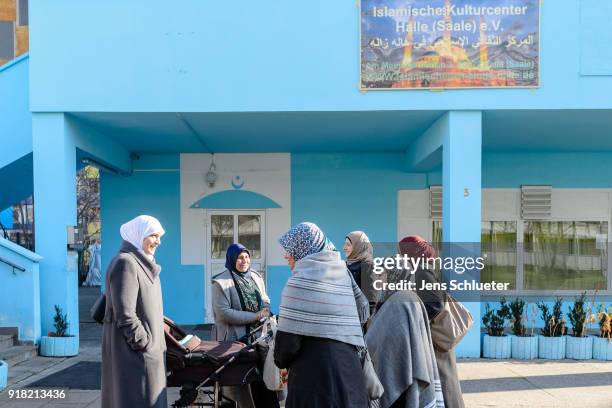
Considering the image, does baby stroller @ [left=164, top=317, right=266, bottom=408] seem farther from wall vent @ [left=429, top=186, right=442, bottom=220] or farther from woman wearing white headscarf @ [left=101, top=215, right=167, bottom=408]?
wall vent @ [left=429, top=186, right=442, bottom=220]

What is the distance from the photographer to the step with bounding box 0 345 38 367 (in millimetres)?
6043

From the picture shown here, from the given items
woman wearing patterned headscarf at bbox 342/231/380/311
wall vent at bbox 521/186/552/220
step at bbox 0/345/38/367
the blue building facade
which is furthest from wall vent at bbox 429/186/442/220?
step at bbox 0/345/38/367

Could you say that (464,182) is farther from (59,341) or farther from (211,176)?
(59,341)

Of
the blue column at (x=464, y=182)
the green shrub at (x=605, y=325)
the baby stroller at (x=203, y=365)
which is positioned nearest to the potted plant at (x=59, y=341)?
the baby stroller at (x=203, y=365)

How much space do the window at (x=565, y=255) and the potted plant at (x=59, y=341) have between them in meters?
7.72

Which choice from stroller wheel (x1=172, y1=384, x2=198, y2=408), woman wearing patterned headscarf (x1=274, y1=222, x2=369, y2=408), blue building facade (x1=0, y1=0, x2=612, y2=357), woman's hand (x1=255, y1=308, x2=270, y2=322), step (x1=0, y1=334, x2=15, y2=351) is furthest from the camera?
blue building facade (x1=0, y1=0, x2=612, y2=357)

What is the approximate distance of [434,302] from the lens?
10.4ft

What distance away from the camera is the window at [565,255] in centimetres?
945

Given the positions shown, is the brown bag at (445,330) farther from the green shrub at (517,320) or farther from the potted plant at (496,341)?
the green shrub at (517,320)

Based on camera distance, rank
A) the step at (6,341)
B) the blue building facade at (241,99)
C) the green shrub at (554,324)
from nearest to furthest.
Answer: the step at (6,341)
the blue building facade at (241,99)
the green shrub at (554,324)

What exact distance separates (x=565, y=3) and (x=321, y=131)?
142 inches

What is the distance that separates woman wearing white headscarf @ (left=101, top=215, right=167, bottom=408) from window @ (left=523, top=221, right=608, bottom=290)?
7.95 m

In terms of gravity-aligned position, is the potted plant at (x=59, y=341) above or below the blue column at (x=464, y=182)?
below

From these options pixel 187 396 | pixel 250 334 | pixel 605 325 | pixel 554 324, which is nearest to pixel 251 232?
pixel 554 324
